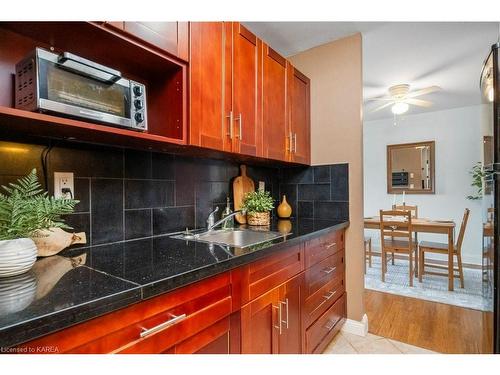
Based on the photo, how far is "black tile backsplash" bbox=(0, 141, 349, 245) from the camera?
1.10m

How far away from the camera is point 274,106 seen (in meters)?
1.83

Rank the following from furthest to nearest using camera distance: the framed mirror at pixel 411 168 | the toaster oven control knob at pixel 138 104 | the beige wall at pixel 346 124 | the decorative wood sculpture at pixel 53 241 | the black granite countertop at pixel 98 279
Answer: the framed mirror at pixel 411 168 < the beige wall at pixel 346 124 < the toaster oven control knob at pixel 138 104 < the decorative wood sculpture at pixel 53 241 < the black granite countertop at pixel 98 279

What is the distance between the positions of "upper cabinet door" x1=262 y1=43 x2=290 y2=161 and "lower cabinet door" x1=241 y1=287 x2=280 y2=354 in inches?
35.9

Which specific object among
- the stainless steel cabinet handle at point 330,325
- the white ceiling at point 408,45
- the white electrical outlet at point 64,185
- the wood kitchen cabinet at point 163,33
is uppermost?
the white ceiling at point 408,45

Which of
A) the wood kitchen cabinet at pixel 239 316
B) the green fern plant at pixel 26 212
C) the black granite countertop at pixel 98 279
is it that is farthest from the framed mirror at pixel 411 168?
the green fern plant at pixel 26 212

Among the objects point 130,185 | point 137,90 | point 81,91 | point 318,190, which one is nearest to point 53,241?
point 130,185

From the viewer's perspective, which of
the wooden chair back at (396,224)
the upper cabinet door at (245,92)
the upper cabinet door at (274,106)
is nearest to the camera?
the upper cabinet door at (245,92)

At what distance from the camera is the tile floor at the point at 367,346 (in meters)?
1.85

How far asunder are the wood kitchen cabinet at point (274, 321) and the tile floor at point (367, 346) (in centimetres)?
65

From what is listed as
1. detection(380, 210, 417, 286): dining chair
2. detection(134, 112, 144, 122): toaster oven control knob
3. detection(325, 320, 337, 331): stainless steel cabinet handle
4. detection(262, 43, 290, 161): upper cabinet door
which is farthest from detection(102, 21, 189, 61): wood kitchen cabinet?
detection(380, 210, 417, 286): dining chair

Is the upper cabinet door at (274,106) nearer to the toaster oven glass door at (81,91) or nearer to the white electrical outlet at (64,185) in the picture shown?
the toaster oven glass door at (81,91)

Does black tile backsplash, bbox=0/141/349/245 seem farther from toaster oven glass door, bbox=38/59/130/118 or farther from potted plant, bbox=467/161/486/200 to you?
potted plant, bbox=467/161/486/200
